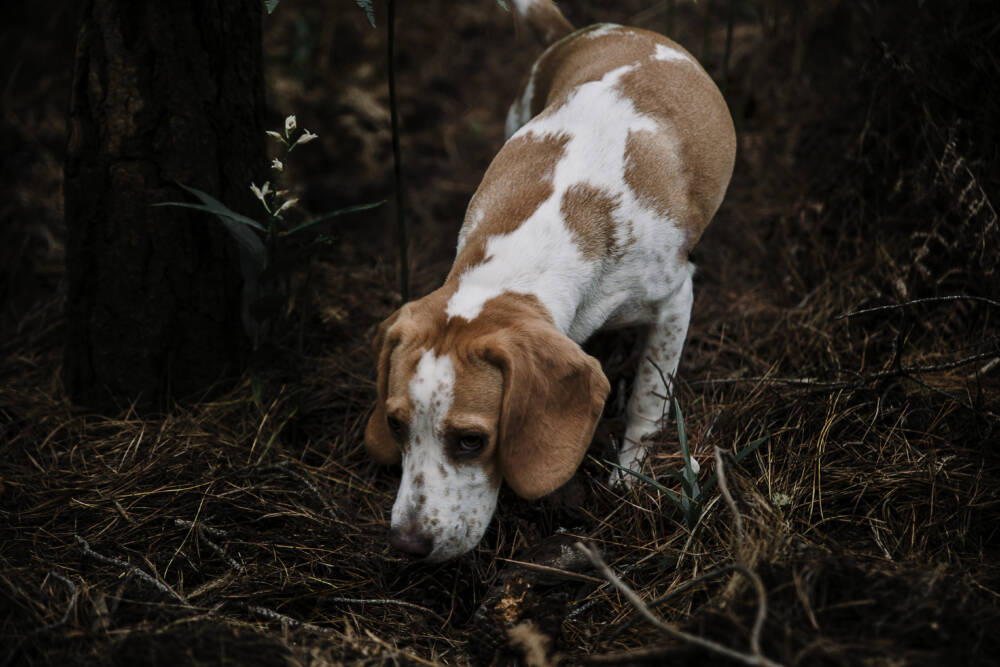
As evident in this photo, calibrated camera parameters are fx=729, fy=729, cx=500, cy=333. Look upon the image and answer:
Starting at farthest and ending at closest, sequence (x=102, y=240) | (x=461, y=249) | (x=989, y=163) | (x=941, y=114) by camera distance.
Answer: (x=941, y=114)
(x=989, y=163)
(x=102, y=240)
(x=461, y=249)

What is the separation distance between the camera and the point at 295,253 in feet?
8.31

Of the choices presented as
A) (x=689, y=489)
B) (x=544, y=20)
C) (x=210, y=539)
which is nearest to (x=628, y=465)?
(x=689, y=489)

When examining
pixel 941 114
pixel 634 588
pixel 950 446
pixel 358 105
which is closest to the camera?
pixel 634 588

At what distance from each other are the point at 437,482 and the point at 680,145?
156 centimetres

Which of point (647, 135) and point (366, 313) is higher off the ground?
point (647, 135)

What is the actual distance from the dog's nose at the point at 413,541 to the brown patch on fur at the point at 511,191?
2.71 feet

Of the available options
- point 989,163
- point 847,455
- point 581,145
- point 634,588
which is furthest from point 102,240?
point 989,163

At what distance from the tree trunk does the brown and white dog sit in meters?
0.94

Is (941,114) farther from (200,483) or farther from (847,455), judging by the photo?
(200,483)

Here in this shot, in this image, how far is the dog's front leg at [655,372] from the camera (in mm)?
2787

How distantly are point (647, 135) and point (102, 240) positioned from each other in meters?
2.07

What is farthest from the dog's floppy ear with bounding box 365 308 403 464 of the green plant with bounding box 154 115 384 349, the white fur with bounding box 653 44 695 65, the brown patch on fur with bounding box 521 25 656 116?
the white fur with bounding box 653 44 695 65

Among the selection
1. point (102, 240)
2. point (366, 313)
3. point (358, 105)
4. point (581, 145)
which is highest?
point (581, 145)

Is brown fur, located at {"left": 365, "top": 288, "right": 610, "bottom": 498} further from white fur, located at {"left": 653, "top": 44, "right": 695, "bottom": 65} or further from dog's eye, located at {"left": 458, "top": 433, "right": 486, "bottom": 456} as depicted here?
white fur, located at {"left": 653, "top": 44, "right": 695, "bottom": 65}
